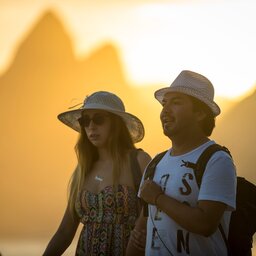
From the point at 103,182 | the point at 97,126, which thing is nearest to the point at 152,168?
the point at 103,182

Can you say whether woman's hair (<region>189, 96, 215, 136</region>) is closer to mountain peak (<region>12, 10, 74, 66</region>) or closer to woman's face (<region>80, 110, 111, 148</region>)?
woman's face (<region>80, 110, 111, 148</region>)

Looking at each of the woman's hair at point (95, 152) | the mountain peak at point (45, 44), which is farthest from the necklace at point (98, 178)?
the mountain peak at point (45, 44)

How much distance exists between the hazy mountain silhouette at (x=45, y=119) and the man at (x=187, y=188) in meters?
106

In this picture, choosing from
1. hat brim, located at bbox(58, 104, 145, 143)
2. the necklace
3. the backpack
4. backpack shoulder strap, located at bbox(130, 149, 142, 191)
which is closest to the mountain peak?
hat brim, located at bbox(58, 104, 145, 143)

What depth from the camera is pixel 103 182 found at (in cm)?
689

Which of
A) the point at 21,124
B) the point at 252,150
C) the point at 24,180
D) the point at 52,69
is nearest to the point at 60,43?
the point at 52,69

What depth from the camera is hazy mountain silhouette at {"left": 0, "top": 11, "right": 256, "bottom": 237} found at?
126875 mm

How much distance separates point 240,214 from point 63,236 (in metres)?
2.13

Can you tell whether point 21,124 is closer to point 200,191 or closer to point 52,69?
point 52,69

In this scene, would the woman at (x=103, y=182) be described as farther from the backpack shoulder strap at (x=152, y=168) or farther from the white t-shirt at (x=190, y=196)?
the white t-shirt at (x=190, y=196)

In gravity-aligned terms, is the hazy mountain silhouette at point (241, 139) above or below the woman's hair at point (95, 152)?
above

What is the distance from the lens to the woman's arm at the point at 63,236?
7.11 m

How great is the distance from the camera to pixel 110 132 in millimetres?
7117

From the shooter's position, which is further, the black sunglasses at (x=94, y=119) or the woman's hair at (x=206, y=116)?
the black sunglasses at (x=94, y=119)
